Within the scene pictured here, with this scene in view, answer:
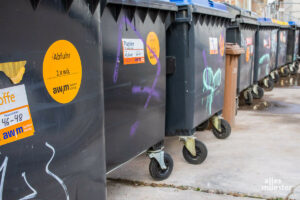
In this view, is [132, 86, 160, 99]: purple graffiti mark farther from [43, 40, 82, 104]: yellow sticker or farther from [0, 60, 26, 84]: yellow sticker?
[0, 60, 26, 84]: yellow sticker

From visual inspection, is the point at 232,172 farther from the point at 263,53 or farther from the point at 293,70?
the point at 293,70

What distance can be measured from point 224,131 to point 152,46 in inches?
86.3

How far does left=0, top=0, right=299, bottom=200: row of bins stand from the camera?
1.55 meters

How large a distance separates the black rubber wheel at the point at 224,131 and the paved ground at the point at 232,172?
7 cm

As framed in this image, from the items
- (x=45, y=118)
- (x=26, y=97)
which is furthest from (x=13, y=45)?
(x=45, y=118)

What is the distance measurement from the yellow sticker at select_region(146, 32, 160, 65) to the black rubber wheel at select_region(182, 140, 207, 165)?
3.88ft

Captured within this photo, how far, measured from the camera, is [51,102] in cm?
175

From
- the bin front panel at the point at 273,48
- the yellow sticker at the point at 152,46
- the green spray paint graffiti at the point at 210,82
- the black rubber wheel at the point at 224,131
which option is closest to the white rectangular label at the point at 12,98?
the yellow sticker at the point at 152,46

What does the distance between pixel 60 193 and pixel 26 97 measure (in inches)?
21.9

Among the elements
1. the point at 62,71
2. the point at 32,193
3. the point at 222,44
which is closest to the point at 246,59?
the point at 222,44

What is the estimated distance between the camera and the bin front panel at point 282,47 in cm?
1050

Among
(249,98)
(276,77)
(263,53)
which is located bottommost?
(249,98)

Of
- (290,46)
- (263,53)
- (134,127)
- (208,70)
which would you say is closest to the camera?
(134,127)

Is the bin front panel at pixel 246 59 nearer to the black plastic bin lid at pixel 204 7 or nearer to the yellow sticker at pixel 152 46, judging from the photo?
the black plastic bin lid at pixel 204 7
